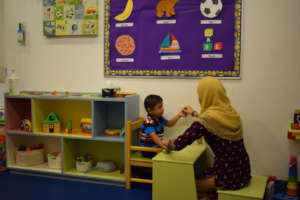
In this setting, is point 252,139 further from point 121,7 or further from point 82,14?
point 82,14

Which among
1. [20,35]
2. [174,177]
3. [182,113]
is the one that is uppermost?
[20,35]

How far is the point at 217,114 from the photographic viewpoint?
94.7 inches

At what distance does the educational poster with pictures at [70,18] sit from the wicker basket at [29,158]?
4.80 ft

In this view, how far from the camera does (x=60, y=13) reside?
364 cm

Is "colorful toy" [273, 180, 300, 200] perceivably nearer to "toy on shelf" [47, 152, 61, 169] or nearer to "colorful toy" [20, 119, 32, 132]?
"toy on shelf" [47, 152, 61, 169]

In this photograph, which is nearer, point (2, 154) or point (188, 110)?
point (188, 110)

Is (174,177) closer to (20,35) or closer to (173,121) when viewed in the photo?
(173,121)

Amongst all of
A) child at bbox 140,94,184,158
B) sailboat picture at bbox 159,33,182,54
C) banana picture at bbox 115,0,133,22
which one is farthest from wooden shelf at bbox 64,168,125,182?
banana picture at bbox 115,0,133,22

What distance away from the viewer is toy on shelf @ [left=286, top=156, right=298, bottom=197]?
9.27ft

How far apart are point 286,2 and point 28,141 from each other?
11.3ft

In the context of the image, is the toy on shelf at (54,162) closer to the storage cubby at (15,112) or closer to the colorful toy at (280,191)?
the storage cubby at (15,112)

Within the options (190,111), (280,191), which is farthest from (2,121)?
(280,191)

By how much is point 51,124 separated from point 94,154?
0.63 meters

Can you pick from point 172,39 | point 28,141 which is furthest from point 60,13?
point 28,141
